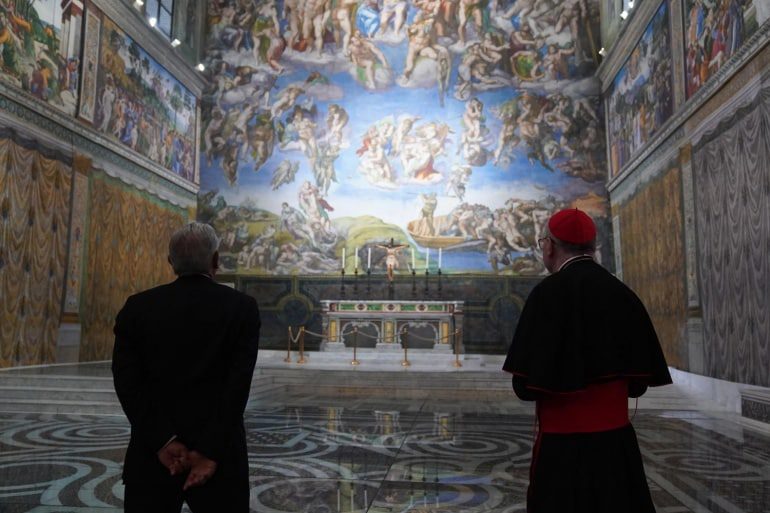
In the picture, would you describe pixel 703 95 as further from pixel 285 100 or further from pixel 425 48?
pixel 285 100

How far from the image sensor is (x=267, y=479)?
14.6ft

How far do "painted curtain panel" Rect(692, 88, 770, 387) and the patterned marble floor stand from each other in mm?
1542

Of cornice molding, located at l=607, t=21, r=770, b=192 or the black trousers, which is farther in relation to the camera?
cornice molding, located at l=607, t=21, r=770, b=192

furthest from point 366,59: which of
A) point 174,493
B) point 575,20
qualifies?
point 174,493

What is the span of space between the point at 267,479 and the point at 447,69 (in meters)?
15.6

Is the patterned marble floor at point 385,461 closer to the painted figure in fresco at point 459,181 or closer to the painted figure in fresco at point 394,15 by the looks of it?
the painted figure in fresco at point 459,181

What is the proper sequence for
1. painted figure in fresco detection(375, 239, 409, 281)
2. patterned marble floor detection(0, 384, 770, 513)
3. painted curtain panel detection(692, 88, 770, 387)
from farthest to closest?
painted figure in fresco detection(375, 239, 409, 281), painted curtain panel detection(692, 88, 770, 387), patterned marble floor detection(0, 384, 770, 513)

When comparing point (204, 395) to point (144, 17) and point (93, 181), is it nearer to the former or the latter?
point (93, 181)

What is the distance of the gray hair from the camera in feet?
7.41

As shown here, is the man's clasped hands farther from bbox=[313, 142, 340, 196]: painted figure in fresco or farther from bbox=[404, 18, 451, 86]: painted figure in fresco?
bbox=[404, 18, 451, 86]: painted figure in fresco

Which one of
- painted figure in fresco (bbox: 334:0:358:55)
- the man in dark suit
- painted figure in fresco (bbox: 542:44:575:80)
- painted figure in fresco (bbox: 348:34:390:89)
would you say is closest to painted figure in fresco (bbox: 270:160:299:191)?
painted figure in fresco (bbox: 348:34:390:89)

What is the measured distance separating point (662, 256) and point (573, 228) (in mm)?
11200

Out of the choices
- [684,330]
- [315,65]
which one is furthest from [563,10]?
[684,330]

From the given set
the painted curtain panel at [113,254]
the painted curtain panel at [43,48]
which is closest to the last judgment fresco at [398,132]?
the painted curtain panel at [113,254]
